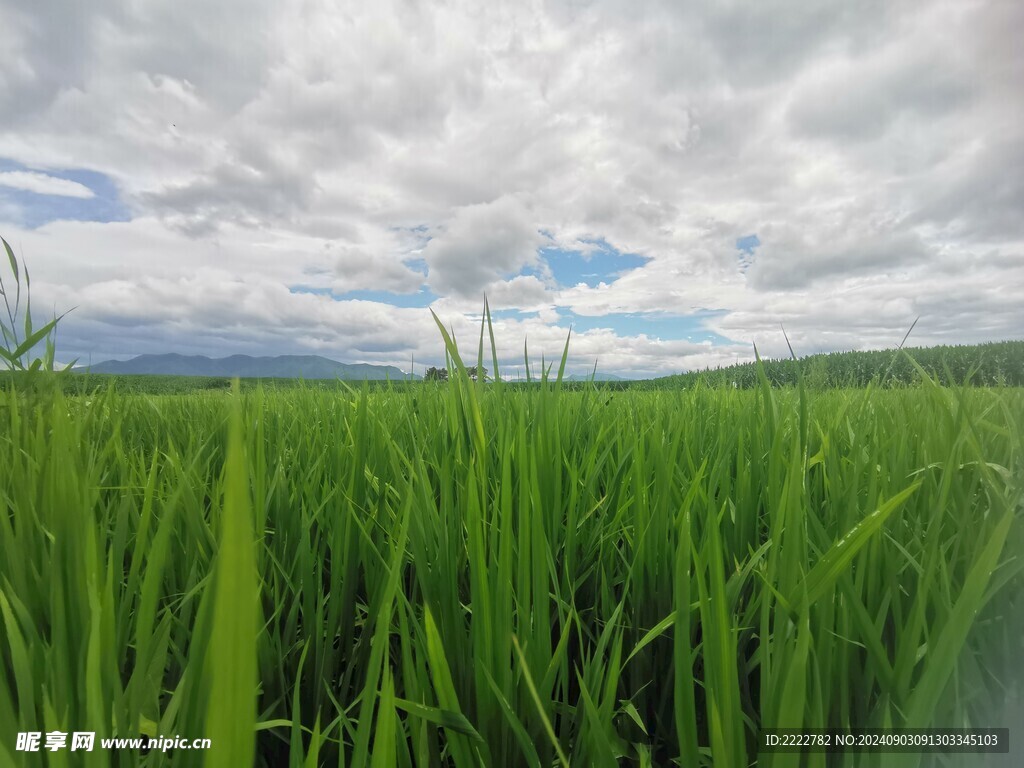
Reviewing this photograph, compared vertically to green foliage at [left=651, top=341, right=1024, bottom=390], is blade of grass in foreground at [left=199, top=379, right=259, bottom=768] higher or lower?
lower

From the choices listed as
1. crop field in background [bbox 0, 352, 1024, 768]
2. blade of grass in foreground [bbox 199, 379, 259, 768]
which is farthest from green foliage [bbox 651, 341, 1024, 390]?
blade of grass in foreground [bbox 199, 379, 259, 768]

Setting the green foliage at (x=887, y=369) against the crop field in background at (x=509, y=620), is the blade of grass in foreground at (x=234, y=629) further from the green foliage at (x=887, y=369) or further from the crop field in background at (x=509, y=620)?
the green foliage at (x=887, y=369)

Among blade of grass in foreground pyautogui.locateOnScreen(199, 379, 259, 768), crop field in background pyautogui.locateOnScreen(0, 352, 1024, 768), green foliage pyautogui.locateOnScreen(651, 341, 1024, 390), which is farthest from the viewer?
green foliage pyautogui.locateOnScreen(651, 341, 1024, 390)

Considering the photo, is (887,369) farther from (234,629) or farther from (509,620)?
(234,629)

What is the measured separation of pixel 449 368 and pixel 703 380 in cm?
194

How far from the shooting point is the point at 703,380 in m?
2.67

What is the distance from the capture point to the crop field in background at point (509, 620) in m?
0.45

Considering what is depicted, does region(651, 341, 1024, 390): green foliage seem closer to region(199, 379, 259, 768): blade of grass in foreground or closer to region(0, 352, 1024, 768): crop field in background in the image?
region(0, 352, 1024, 768): crop field in background

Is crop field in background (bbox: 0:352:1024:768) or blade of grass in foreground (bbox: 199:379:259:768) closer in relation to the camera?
blade of grass in foreground (bbox: 199:379:259:768)

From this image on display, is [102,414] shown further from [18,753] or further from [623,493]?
[623,493]

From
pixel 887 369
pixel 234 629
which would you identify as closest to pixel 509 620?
pixel 234 629

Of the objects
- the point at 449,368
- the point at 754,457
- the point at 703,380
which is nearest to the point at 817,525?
the point at 754,457

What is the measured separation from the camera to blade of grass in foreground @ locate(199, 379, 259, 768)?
23 centimetres

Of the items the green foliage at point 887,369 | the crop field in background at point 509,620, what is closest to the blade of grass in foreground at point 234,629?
the crop field in background at point 509,620
